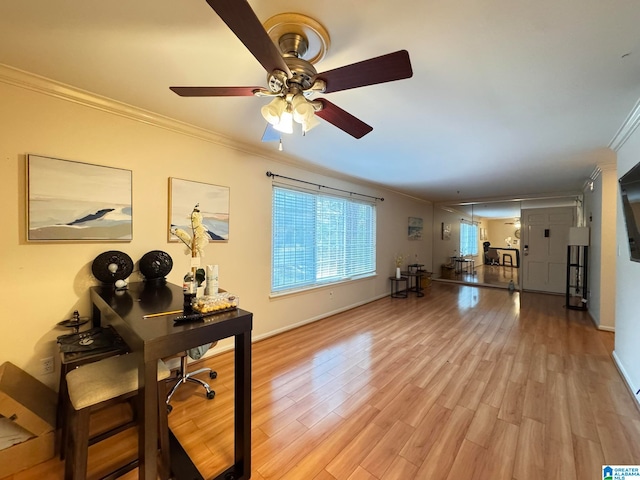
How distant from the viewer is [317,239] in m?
3.94

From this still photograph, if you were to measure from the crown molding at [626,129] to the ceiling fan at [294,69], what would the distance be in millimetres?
2309

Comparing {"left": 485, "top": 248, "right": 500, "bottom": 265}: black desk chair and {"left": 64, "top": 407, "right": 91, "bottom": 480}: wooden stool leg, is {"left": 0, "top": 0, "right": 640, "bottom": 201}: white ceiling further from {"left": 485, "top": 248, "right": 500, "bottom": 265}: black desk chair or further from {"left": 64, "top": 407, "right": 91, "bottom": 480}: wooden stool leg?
{"left": 485, "top": 248, "right": 500, "bottom": 265}: black desk chair

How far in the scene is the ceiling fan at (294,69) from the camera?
96 cm

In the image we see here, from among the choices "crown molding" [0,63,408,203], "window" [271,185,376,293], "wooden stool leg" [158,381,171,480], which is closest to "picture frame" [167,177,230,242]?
"crown molding" [0,63,408,203]

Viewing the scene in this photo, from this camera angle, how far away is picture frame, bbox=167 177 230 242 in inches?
95.6

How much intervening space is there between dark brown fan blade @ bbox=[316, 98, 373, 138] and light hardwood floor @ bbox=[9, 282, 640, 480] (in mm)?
2064

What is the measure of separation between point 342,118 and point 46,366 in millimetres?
2758

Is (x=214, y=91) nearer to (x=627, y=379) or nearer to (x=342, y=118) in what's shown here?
(x=342, y=118)

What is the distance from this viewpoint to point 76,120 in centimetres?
194

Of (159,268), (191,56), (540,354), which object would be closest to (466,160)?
(540,354)

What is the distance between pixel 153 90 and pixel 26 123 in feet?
2.88

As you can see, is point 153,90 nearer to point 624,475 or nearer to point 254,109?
point 254,109

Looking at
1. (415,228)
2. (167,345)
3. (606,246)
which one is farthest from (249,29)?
(415,228)

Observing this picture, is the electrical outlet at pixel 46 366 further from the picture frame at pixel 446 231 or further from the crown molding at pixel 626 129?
the picture frame at pixel 446 231
